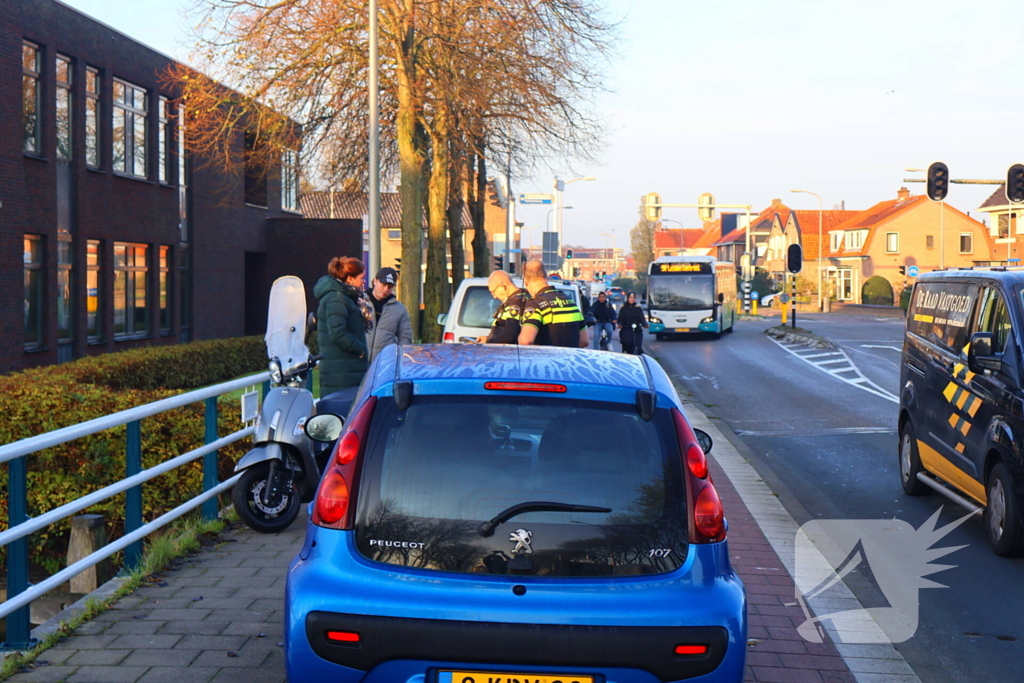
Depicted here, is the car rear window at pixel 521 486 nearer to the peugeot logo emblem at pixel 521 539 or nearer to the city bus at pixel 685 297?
the peugeot logo emblem at pixel 521 539

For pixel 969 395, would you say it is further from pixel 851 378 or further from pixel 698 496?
pixel 851 378

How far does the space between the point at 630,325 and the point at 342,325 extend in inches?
774

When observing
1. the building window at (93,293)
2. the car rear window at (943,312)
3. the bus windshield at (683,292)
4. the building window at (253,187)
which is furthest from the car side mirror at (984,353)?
the bus windshield at (683,292)

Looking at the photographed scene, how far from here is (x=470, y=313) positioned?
16.3m

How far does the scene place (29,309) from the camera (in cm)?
2161

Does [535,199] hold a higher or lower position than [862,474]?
higher

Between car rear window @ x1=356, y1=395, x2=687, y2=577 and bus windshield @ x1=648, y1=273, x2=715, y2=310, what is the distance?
3788 cm

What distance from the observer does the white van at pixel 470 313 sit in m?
16.0

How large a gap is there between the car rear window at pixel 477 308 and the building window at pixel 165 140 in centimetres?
1420

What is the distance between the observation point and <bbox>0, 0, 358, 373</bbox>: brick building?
2067 centimetres

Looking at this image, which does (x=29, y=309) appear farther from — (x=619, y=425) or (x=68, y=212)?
(x=619, y=425)

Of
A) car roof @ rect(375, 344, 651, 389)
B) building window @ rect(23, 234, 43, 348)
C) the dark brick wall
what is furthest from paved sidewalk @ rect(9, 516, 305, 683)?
building window @ rect(23, 234, 43, 348)

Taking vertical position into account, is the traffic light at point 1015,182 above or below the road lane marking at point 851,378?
above

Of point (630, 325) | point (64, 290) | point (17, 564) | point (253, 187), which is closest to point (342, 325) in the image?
point (17, 564)
